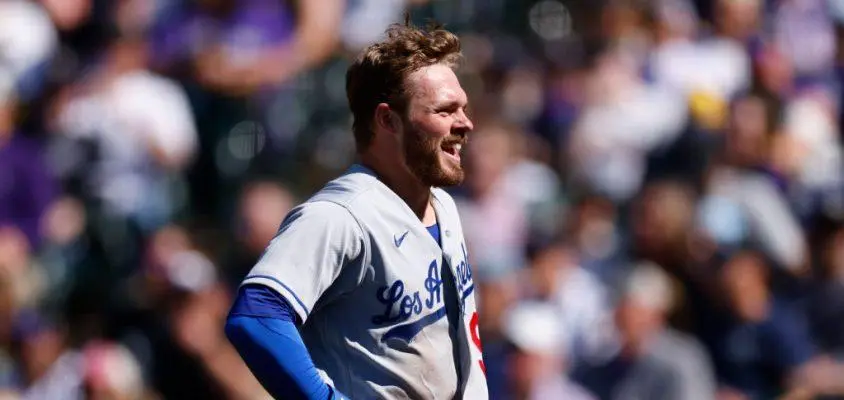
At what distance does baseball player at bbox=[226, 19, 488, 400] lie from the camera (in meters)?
4.01

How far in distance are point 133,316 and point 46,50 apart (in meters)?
2.31

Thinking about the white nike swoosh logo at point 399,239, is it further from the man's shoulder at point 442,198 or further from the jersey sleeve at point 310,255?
the man's shoulder at point 442,198

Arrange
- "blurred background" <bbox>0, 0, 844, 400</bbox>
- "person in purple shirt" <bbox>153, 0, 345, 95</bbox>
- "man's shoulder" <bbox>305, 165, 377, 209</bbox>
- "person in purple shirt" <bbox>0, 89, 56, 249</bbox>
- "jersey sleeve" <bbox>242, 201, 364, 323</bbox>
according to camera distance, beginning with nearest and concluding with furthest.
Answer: "jersey sleeve" <bbox>242, 201, 364, 323</bbox> → "man's shoulder" <bbox>305, 165, 377, 209</bbox> → "blurred background" <bbox>0, 0, 844, 400</bbox> → "person in purple shirt" <bbox>0, 89, 56, 249</bbox> → "person in purple shirt" <bbox>153, 0, 345, 95</bbox>

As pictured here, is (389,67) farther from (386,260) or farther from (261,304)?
(261,304)

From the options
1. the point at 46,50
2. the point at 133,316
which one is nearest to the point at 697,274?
the point at 133,316

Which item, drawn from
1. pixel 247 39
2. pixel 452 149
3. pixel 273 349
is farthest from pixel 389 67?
pixel 247 39

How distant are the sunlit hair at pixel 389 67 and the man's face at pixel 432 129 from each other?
0.03 m

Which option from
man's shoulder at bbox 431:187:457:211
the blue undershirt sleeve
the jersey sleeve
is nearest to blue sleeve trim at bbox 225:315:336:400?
the blue undershirt sleeve

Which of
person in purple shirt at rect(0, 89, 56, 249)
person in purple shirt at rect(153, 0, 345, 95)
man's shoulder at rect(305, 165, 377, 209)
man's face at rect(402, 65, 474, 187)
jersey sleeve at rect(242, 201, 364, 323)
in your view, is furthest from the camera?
person in purple shirt at rect(153, 0, 345, 95)

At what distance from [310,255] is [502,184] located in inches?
226

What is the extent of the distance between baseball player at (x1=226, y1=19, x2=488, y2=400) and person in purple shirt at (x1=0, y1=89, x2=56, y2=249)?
17.6 ft

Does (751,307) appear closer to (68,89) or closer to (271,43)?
(271,43)

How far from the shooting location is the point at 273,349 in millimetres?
3871

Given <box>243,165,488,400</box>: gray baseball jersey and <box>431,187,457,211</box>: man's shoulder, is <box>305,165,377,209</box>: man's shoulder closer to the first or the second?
<box>243,165,488,400</box>: gray baseball jersey
